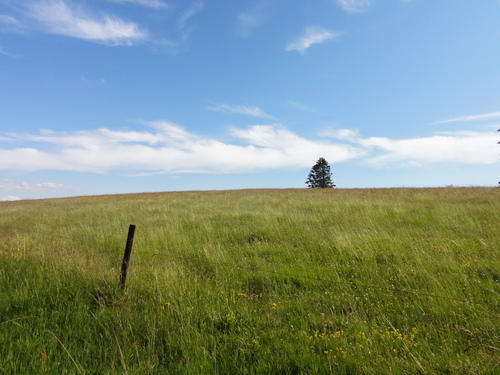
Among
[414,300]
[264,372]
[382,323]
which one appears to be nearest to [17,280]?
[264,372]

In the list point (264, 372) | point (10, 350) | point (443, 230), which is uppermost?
point (443, 230)

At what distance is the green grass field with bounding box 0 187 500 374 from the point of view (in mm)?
2877

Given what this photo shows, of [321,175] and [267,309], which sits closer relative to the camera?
[267,309]

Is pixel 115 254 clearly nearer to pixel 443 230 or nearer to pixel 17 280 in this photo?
pixel 17 280

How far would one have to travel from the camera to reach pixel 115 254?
7.28 meters

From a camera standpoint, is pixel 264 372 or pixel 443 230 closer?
pixel 264 372

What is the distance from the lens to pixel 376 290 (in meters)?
4.51

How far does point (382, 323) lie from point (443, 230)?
6201 mm

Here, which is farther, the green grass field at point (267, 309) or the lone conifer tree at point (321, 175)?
the lone conifer tree at point (321, 175)

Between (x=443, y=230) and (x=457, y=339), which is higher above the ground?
(x=443, y=230)

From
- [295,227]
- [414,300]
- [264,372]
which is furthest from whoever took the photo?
[295,227]

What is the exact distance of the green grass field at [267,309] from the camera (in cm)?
288

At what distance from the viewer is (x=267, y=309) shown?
4.06 meters

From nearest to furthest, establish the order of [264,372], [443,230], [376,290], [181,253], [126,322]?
[264,372]
[126,322]
[376,290]
[181,253]
[443,230]
